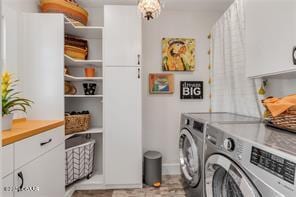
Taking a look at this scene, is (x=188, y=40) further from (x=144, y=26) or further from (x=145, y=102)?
(x=145, y=102)

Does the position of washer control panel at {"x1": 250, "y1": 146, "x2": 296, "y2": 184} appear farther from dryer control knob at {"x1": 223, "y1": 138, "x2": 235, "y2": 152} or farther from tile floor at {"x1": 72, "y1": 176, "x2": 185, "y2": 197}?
tile floor at {"x1": 72, "y1": 176, "x2": 185, "y2": 197}

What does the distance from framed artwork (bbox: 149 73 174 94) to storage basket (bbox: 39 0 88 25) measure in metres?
1.19

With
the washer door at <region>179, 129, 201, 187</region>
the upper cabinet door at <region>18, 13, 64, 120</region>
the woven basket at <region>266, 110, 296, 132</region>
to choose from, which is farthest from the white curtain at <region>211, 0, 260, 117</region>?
the upper cabinet door at <region>18, 13, 64, 120</region>

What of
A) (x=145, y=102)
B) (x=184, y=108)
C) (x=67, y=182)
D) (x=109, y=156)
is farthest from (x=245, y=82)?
Answer: (x=67, y=182)

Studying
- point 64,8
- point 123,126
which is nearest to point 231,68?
point 123,126

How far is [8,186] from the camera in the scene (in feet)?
3.24

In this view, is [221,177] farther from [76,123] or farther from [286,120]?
[76,123]

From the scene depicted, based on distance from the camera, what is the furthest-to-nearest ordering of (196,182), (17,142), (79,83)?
→ (79,83) < (196,182) < (17,142)

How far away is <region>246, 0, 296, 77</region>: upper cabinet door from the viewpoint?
3.72 feet

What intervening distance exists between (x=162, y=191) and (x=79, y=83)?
1.78 m

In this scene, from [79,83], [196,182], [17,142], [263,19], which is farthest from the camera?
[79,83]

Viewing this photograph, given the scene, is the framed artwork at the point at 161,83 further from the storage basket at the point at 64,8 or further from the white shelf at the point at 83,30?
the storage basket at the point at 64,8

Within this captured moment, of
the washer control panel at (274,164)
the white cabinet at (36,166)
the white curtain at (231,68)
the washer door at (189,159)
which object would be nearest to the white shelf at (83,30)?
the white cabinet at (36,166)

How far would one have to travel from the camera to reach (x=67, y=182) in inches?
81.7
